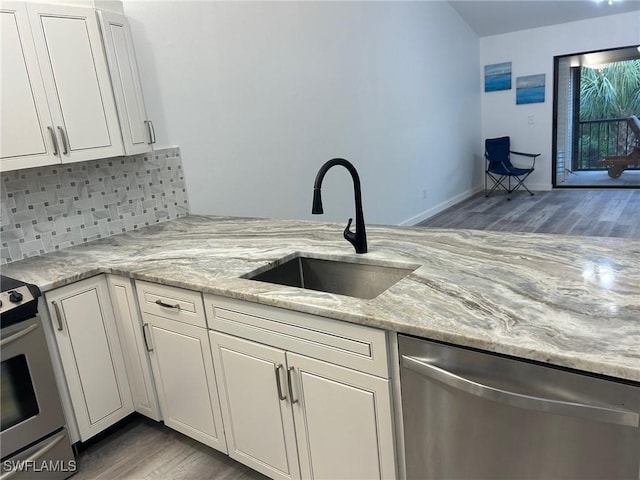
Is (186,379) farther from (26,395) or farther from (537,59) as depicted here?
(537,59)

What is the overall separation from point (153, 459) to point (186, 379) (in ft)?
1.54

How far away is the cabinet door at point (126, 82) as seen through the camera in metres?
2.32

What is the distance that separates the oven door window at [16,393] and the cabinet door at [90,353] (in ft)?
0.58

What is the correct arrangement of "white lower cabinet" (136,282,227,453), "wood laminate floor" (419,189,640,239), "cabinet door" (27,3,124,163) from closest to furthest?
1. "white lower cabinet" (136,282,227,453)
2. "cabinet door" (27,3,124,163)
3. "wood laminate floor" (419,189,640,239)

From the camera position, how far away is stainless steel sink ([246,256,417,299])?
180cm

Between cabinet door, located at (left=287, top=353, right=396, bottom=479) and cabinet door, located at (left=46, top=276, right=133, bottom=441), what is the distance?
1051mm

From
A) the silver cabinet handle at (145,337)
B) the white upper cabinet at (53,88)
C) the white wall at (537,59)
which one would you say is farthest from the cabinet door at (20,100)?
the white wall at (537,59)

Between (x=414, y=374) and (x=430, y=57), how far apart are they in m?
5.44

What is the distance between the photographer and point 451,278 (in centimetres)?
150

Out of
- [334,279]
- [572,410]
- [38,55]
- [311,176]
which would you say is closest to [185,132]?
[38,55]

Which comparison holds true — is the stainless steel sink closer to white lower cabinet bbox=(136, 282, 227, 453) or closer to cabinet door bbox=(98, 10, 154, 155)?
white lower cabinet bbox=(136, 282, 227, 453)

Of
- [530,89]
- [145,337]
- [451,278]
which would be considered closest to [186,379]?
[145,337]

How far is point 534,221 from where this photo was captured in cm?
566

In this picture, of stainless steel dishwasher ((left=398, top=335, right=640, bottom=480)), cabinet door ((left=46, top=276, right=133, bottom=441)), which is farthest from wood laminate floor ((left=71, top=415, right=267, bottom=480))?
stainless steel dishwasher ((left=398, top=335, right=640, bottom=480))
